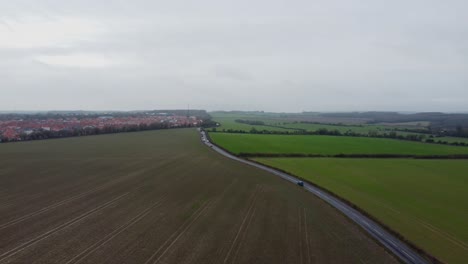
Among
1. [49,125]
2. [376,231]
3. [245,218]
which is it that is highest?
[49,125]

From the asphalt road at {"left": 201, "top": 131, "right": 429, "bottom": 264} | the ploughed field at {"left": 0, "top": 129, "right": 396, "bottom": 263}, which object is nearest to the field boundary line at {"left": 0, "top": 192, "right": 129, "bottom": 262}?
the ploughed field at {"left": 0, "top": 129, "right": 396, "bottom": 263}

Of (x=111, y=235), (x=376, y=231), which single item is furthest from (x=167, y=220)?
(x=376, y=231)

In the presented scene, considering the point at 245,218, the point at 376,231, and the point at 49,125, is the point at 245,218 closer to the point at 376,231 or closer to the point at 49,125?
the point at 376,231

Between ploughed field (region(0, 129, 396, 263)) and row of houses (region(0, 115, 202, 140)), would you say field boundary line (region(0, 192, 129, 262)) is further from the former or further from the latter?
row of houses (region(0, 115, 202, 140))

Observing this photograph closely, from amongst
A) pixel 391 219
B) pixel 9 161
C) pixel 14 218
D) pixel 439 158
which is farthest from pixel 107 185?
pixel 439 158

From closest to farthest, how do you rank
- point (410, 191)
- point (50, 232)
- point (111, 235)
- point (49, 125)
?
point (111, 235) < point (50, 232) < point (410, 191) < point (49, 125)

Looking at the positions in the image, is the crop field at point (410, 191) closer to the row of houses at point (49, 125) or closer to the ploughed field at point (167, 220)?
the ploughed field at point (167, 220)

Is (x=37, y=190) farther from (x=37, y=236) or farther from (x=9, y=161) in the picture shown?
(x=9, y=161)
